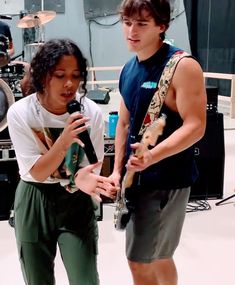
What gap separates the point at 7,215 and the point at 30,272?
5.58 ft

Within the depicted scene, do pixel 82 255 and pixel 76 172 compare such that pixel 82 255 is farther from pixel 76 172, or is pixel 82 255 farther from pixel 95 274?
pixel 76 172

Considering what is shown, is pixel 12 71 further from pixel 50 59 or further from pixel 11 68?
pixel 50 59

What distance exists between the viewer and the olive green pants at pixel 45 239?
4.54ft

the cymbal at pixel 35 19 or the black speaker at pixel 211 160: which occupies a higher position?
the cymbal at pixel 35 19

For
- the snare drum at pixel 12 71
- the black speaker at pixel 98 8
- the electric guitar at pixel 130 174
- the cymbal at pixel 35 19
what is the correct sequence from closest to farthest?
the electric guitar at pixel 130 174 → the snare drum at pixel 12 71 → the cymbal at pixel 35 19 → the black speaker at pixel 98 8

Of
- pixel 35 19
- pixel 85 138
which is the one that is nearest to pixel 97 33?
pixel 35 19

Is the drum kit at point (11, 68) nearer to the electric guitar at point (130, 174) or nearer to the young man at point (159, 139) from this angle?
the young man at point (159, 139)

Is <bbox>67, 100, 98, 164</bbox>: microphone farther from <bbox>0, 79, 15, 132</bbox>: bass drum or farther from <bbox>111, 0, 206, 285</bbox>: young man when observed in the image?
<bbox>0, 79, 15, 132</bbox>: bass drum

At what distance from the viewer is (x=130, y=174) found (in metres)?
1.53

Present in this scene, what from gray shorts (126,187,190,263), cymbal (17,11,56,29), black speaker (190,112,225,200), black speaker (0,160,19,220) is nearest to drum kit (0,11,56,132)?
cymbal (17,11,56,29)

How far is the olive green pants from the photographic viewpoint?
54.5 inches

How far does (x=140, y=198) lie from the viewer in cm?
158

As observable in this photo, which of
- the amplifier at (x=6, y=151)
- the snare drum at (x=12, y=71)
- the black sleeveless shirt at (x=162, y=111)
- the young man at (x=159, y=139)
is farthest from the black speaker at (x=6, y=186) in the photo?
the snare drum at (x=12, y=71)

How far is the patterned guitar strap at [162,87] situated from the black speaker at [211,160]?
1795mm
